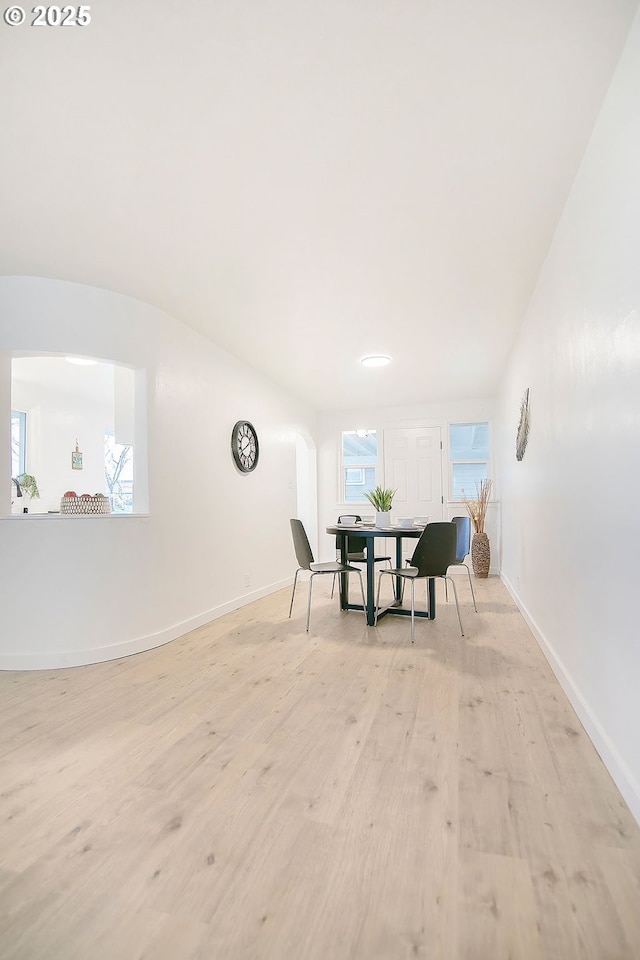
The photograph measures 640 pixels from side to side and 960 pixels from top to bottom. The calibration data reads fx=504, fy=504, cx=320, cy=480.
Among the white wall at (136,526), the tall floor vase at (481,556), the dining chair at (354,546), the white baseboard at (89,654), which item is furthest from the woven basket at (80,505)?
the tall floor vase at (481,556)

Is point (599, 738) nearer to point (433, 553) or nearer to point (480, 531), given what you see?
point (433, 553)

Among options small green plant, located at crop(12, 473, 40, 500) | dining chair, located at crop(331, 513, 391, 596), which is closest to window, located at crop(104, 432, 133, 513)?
small green plant, located at crop(12, 473, 40, 500)

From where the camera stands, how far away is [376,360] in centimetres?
516

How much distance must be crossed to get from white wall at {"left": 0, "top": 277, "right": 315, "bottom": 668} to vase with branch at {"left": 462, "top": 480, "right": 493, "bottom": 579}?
323cm

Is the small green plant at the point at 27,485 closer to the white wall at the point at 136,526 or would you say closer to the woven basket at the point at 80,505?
the white wall at the point at 136,526

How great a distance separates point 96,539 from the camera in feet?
11.2

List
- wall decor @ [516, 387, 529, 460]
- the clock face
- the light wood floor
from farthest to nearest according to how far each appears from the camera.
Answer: the clock face, wall decor @ [516, 387, 529, 460], the light wood floor

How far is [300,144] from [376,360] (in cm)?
310

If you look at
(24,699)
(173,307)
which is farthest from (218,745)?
(173,307)

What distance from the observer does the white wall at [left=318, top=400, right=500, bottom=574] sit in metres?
7.30

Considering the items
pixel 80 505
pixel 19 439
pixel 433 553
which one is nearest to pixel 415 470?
pixel 433 553

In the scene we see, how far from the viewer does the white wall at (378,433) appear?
287 inches

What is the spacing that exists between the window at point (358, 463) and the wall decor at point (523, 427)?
11.5 ft

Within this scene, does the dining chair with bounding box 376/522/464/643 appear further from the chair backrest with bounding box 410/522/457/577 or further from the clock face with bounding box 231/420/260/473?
the clock face with bounding box 231/420/260/473
